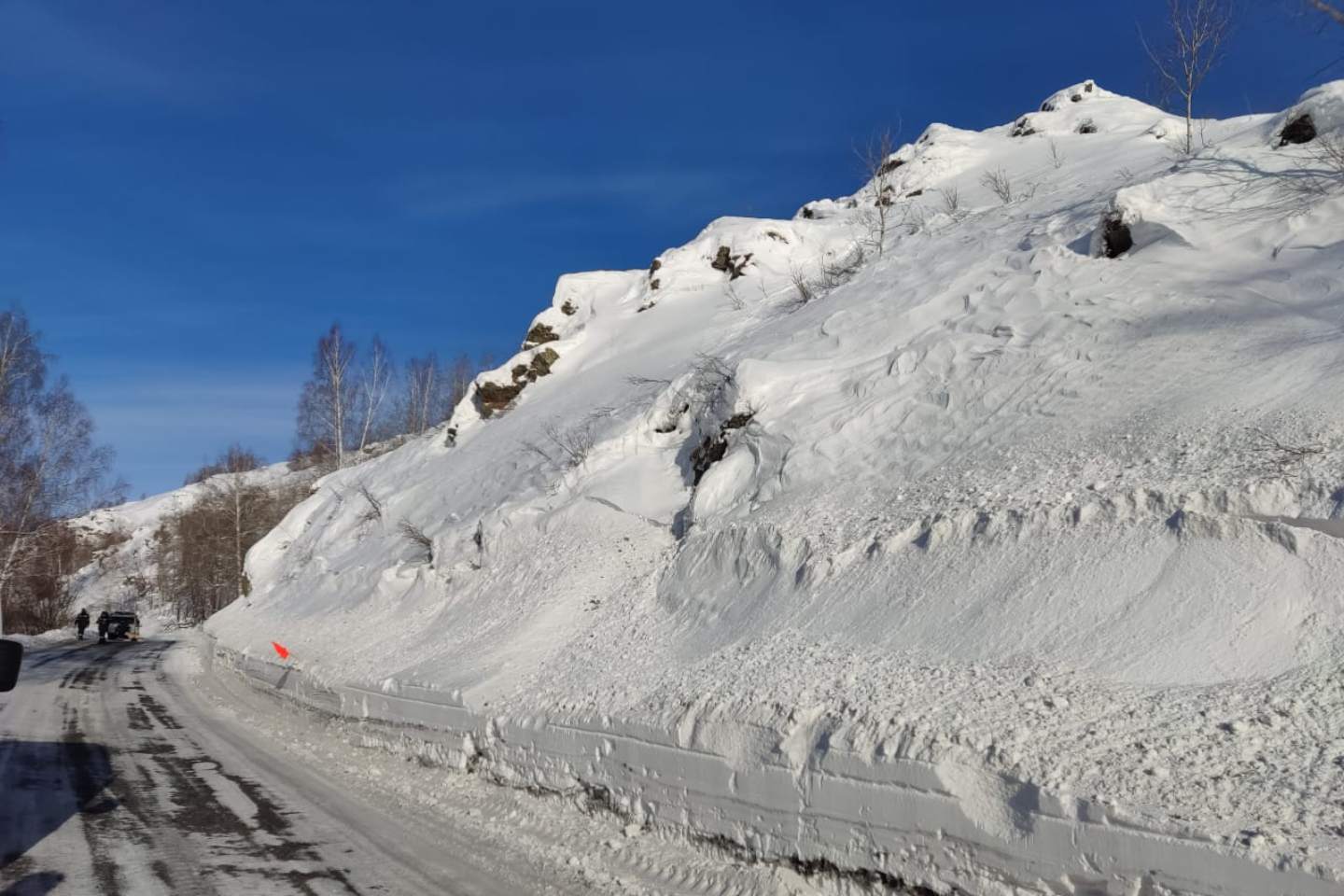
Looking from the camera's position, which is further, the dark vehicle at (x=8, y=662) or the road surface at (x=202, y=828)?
the road surface at (x=202, y=828)

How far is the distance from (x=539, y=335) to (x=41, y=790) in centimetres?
2219

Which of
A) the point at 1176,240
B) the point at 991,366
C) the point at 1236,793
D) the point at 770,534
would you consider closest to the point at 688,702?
the point at 770,534

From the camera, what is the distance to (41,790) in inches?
351

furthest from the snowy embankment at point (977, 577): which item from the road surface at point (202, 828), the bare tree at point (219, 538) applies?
the bare tree at point (219, 538)

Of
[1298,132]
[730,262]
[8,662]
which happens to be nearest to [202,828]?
[8,662]

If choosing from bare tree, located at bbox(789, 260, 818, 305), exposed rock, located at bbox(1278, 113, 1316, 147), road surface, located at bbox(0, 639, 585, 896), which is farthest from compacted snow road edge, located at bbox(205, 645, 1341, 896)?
bare tree, located at bbox(789, 260, 818, 305)

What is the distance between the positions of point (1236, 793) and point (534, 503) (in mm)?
12098

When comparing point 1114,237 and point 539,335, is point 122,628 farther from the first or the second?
point 1114,237

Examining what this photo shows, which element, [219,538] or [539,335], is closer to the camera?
[539,335]

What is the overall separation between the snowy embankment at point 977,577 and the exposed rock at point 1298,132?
103 mm

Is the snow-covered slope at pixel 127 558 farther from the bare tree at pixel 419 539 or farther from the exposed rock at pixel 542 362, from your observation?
the bare tree at pixel 419 539

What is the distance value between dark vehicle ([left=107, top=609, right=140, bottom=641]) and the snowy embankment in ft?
72.5

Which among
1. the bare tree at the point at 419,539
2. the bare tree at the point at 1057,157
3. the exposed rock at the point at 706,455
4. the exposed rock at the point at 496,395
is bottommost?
the bare tree at the point at 419,539

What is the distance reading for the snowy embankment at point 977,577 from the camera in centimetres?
468
